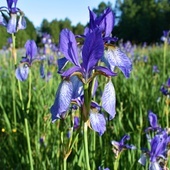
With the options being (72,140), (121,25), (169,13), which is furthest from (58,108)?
(121,25)

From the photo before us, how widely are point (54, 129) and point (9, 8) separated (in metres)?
1.07

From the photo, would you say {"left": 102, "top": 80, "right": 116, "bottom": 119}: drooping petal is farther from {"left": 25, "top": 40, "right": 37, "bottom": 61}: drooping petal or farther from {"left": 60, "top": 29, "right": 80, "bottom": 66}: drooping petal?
{"left": 25, "top": 40, "right": 37, "bottom": 61}: drooping petal

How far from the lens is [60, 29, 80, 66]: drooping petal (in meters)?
1.05

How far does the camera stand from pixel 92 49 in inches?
40.1

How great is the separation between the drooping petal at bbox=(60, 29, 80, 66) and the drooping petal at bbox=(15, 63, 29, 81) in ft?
2.88

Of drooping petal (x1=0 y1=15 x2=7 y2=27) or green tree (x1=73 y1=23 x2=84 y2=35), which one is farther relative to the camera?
green tree (x1=73 y1=23 x2=84 y2=35)

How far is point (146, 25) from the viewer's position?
4475 centimetres

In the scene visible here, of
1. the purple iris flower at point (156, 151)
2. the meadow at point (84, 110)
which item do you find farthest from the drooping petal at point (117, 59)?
the purple iris flower at point (156, 151)

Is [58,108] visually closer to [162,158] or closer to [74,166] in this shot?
[162,158]

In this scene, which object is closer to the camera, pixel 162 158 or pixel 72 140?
pixel 72 140

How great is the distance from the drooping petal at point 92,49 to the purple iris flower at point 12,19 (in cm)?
94

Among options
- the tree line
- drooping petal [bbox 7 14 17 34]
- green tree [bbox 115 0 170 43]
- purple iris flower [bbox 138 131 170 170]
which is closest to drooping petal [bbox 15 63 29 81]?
drooping petal [bbox 7 14 17 34]

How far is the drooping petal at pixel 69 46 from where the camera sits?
105cm

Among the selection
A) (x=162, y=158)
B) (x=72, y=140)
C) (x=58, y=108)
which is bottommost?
(x=162, y=158)
